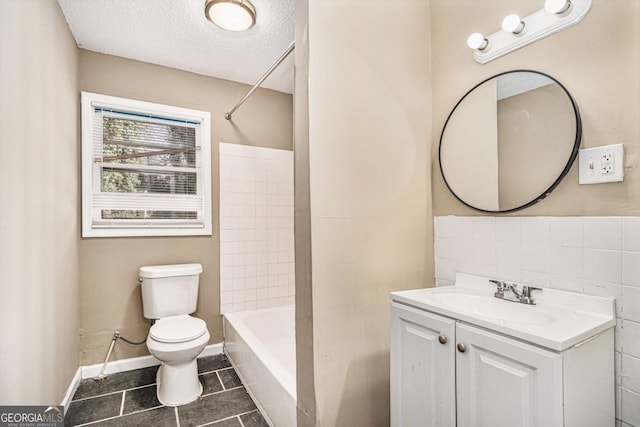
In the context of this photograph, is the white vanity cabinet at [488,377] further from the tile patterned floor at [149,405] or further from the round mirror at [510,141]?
the tile patterned floor at [149,405]

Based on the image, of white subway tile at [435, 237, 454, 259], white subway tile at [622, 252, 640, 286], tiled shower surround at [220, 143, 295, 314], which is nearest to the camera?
white subway tile at [622, 252, 640, 286]

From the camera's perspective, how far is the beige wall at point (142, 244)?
2359mm

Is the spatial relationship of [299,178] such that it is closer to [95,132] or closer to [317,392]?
[317,392]

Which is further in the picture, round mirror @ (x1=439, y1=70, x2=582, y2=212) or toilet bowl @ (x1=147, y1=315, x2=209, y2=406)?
toilet bowl @ (x1=147, y1=315, x2=209, y2=406)

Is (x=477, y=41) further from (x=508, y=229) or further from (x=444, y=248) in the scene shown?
(x=444, y=248)

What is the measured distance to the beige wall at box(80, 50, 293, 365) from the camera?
7.74ft

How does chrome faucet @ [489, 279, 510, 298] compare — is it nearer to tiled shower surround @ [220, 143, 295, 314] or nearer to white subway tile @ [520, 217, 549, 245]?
white subway tile @ [520, 217, 549, 245]

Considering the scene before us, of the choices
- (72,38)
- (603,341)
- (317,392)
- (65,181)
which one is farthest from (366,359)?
(72,38)

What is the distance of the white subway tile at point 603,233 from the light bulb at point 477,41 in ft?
2.79

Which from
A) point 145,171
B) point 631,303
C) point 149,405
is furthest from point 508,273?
point 145,171

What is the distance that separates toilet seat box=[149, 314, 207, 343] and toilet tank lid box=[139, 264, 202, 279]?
0.32 metres

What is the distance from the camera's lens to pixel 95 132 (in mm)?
2395

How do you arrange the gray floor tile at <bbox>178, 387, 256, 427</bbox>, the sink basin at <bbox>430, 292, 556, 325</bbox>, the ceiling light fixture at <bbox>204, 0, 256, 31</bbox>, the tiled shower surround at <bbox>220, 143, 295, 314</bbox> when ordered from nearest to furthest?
1. the sink basin at <bbox>430, 292, 556, 325</bbox>
2. the ceiling light fixture at <bbox>204, 0, 256, 31</bbox>
3. the gray floor tile at <bbox>178, 387, 256, 427</bbox>
4. the tiled shower surround at <bbox>220, 143, 295, 314</bbox>

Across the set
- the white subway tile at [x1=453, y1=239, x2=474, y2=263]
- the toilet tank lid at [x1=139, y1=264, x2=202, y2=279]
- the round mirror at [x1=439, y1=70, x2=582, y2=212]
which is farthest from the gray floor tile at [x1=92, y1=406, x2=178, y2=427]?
the round mirror at [x1=439, y1=70, x2=582, y2=212]
